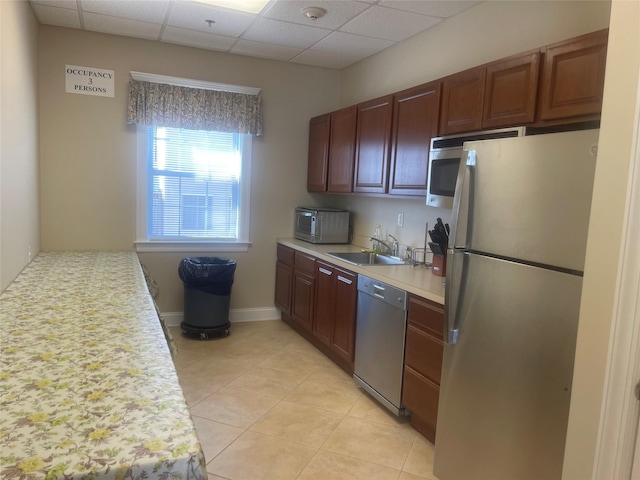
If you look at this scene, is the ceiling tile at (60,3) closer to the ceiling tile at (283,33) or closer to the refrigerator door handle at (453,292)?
the ceiling tile at (283,33)

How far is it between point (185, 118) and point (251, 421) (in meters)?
2.73

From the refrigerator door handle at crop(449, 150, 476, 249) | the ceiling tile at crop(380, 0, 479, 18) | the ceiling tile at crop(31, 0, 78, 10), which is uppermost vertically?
the ceiling tile at crop(380, 0, 479, 18)

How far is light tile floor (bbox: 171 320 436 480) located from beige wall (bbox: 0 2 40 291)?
138 cm

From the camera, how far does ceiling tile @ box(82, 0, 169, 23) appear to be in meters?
3.20

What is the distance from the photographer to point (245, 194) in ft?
14.9

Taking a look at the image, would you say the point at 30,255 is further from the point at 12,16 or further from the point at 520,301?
the point at 520,301

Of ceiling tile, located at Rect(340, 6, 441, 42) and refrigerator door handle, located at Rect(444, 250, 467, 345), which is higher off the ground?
ceiling tile, located at Rect(340, 6, 441, 42)

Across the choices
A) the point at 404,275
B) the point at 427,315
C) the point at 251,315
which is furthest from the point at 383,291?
the point at 251,315

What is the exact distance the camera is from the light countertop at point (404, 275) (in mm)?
2492

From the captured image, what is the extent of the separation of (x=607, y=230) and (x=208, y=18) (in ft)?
10.4

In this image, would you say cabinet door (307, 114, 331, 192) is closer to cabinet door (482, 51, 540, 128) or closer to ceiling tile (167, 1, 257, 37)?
ceiling tile (167, 1, 257, 37)

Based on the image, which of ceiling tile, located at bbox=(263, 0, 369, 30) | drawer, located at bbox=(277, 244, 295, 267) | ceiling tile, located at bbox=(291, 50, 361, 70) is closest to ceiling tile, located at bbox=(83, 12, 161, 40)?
ceiling tile, located at bbox=(263, 0, 369, 30)

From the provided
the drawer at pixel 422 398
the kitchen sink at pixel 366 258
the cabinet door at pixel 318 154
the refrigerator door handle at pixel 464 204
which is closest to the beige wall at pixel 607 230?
the refrigerator door handle at pixel 464 204

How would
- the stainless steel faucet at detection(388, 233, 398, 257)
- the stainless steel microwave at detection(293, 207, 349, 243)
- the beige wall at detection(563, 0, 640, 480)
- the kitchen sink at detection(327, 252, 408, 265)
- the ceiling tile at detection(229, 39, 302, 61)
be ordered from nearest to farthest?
the beige wall at detection(563, 0, 640, 480) < the kitchen sink at detection(327, 252, 408, 265) < the stainless steel faucet at detection(388, 233, 398, 257) < the ceiling tile at detection(229, 39, 302, 61) < the stainless steel microwave at detection(293, 207, 349, 243)
